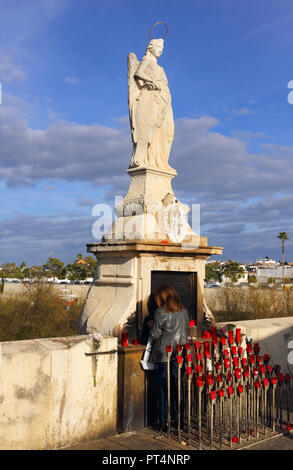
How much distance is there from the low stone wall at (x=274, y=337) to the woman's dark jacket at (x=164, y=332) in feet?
6.34

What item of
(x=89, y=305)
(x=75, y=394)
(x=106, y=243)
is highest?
(x=106, y=243)

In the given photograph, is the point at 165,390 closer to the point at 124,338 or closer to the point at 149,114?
the point at 124,338

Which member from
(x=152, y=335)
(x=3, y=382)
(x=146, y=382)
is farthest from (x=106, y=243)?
(x=3, y=382)

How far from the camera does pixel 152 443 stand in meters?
4.60

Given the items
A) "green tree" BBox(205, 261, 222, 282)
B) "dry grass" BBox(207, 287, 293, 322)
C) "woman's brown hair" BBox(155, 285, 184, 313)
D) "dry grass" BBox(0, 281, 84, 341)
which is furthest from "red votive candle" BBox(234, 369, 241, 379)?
"green tree" BBox(205, 261, 222, 282)

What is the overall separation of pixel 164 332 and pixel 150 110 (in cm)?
335

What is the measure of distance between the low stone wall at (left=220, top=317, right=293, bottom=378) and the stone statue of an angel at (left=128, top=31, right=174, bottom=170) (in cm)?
294

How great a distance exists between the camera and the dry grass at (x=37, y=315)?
10.6 m

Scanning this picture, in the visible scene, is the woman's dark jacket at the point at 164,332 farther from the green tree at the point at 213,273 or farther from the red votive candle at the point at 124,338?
the green tree at the point at 213,273

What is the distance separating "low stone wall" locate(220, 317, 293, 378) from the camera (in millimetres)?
6887

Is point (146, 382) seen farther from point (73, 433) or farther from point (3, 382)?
point (3, 382)

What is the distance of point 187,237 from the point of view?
6066mm

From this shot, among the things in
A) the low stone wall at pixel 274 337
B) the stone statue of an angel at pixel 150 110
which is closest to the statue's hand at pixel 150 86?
the stone statue of an angel at pixel 150 110

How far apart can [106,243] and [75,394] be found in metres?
2.01
